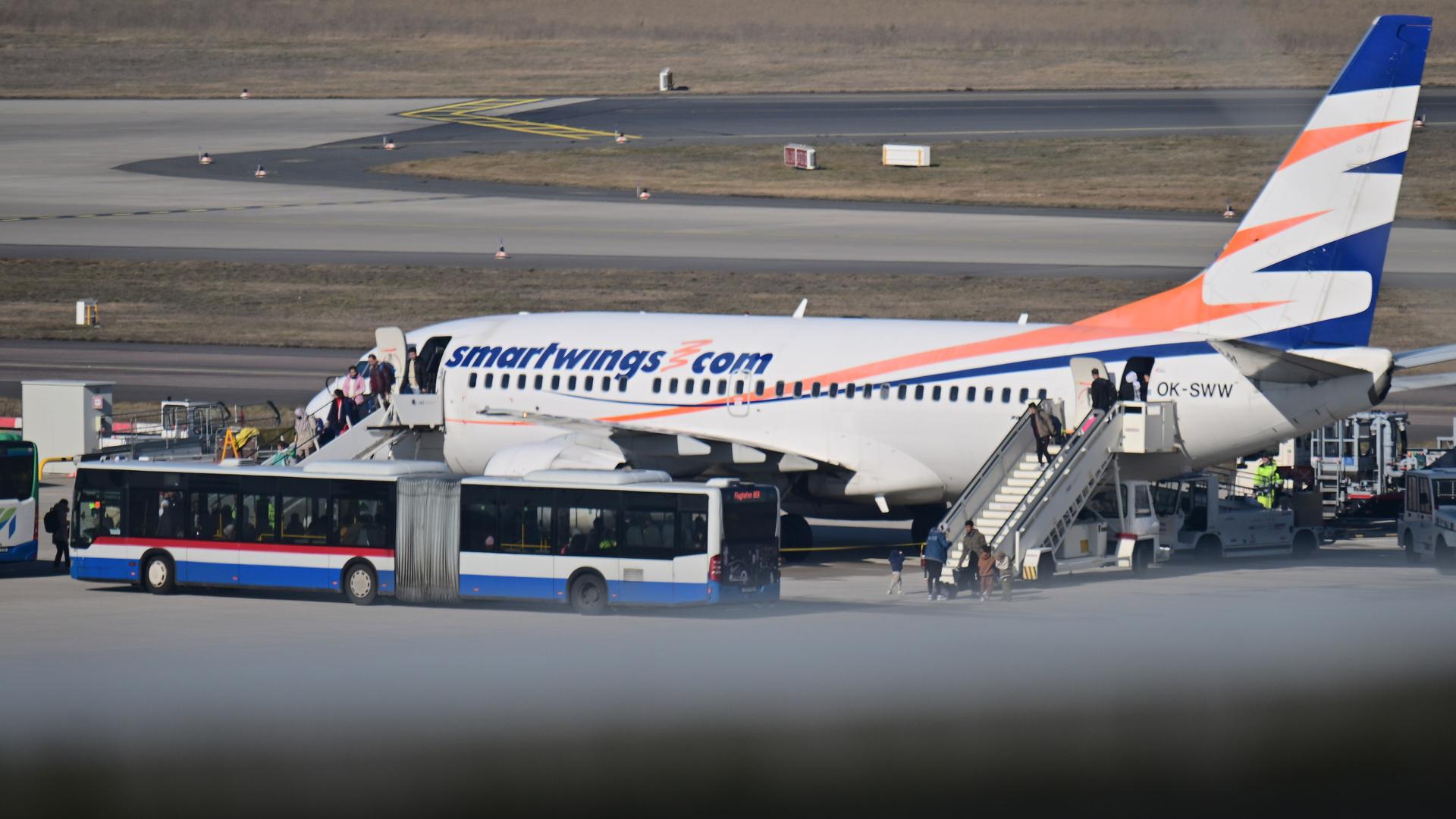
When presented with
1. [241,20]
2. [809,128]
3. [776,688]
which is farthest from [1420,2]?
[241,20]

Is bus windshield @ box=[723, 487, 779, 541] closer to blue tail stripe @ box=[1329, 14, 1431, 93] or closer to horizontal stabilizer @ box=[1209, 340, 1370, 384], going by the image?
horizontal stabilizer @ box=[1209, 340, 1370, 384]

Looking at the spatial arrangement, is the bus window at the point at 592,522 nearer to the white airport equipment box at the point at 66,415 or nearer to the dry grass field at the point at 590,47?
the white airport equipment box at the point at 66,415

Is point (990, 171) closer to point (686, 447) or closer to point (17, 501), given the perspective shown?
point (686, 447)

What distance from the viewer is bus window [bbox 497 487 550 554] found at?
40438 millimetres

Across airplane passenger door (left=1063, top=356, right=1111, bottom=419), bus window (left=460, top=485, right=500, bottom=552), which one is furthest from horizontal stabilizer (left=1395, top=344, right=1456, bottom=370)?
→ bus window (left=460, top=485, right=500, bottom=552)

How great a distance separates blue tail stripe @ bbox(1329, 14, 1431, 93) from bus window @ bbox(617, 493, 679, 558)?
18.2m

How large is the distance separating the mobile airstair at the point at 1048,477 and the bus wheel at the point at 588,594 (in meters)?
8.52

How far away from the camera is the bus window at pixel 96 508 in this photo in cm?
4350

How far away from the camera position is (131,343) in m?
84.6

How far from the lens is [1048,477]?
146 ft

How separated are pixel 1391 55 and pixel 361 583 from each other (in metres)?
25.7

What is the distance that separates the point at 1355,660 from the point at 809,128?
85.5 m

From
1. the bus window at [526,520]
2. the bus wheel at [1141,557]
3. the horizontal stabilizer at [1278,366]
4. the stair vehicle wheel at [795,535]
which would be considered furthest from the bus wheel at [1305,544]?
the bus window at [526,520]

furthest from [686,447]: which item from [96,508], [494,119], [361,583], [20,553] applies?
[494,119]
